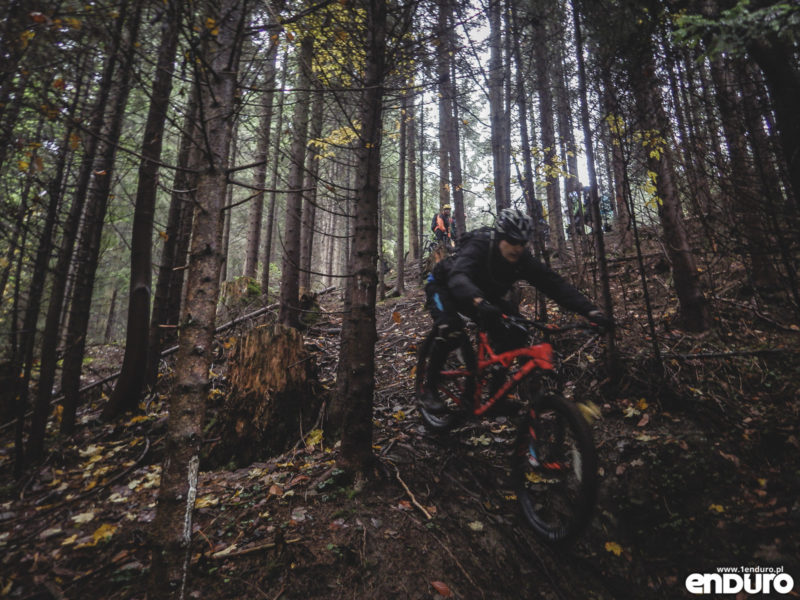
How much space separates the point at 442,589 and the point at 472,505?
973 millimetres

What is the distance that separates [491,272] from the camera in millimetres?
4105

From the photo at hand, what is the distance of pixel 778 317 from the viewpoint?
5.25 meters

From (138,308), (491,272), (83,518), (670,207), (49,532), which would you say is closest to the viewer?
(49,532)

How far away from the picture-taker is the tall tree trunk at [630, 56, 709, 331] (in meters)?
5.15

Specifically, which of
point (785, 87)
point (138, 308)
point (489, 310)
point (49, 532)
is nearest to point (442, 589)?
point (489, 310)

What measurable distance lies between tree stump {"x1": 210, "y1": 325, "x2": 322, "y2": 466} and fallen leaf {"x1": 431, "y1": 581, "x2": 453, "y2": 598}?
2.53m

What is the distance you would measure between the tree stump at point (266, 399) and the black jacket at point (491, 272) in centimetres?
239

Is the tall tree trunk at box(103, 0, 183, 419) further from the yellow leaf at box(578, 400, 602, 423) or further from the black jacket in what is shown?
the yellow leaf at box(578, 400, 602, 423)

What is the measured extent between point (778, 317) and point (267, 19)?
784 cm

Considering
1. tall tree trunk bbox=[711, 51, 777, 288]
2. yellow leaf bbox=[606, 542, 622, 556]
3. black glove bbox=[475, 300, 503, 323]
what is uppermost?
tall tree trunk bbox=[711, 51, 777, 288]

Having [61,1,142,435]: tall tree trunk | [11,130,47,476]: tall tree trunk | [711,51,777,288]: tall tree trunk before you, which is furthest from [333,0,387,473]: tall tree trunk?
[11,130,47,476]: tall tree trunk

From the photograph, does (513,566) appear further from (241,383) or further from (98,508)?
(98,508)

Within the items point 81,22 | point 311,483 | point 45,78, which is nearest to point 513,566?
point 311,483

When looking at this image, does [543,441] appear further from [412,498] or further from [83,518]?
[83,518]
